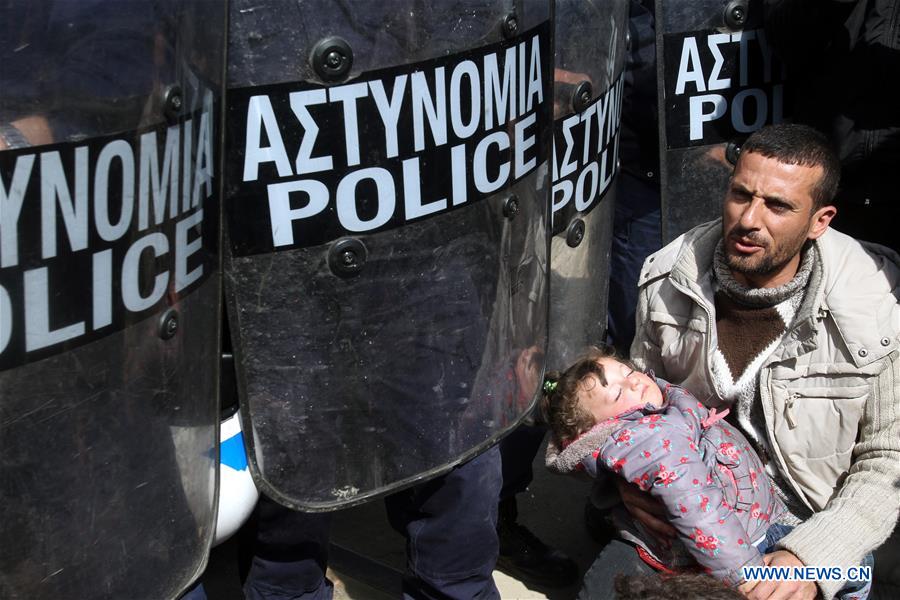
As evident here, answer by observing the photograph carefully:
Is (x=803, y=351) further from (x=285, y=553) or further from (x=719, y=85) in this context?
(x=285, y=553)

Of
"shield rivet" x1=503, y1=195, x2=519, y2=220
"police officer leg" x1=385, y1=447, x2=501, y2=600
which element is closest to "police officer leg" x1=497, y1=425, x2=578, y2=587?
"police officer leg" x1=385, y1=447, x2=501, y2=600

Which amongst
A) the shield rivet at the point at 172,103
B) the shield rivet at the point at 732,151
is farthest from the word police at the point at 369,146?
the shield rivet at the point at 732,151

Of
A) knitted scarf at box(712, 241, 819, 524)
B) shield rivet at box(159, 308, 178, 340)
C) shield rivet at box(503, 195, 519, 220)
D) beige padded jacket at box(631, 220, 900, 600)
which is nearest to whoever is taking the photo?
shield rivet at box(159, 308, 178, 340)

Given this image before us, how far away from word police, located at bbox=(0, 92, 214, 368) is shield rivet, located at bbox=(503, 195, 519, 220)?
531 mm

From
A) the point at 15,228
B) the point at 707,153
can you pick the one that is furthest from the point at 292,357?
the point at 707,153

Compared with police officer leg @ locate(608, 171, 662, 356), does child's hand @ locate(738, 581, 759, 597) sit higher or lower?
lower

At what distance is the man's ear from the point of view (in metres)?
2.39

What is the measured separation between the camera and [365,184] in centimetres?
165

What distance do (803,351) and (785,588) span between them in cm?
48

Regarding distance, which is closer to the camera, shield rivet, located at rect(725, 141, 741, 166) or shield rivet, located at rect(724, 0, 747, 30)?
shield rivet, located at rect(724, 0, 747, 30)

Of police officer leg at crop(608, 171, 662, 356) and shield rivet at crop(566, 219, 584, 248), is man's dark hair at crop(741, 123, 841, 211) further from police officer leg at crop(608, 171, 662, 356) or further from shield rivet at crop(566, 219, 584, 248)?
police officer leg at crop(608, 171, 662, 356)

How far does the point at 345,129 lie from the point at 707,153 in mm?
1404

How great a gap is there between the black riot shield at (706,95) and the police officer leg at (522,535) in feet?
2.07

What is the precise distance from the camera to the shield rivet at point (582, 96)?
2377 mm
